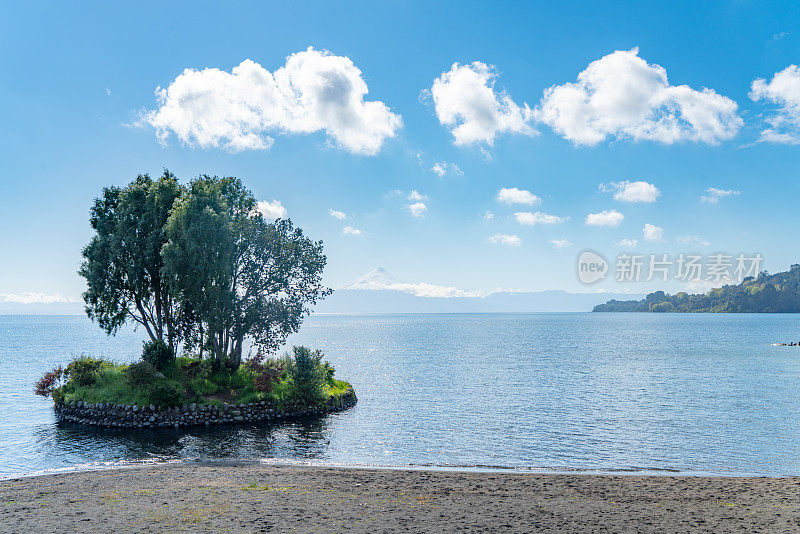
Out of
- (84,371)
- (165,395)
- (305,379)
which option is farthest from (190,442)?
(84,371)

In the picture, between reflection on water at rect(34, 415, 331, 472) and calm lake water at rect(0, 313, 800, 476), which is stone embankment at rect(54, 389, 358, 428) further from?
calm lake water at rect(0, 313, 800, 476)

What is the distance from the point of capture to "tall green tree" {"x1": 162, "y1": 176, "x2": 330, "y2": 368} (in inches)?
1702

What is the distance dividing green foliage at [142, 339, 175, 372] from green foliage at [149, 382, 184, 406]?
18.4 ft

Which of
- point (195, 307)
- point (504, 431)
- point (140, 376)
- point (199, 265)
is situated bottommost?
point (504, 431)

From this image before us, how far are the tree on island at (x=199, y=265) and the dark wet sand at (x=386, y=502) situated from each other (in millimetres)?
21737

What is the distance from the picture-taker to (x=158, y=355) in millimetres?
44000

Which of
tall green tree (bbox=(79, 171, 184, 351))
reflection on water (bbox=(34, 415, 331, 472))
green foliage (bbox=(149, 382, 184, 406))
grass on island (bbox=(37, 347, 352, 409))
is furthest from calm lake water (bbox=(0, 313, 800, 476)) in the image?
tall green tree (bbox=(79, 171, 184, 351))

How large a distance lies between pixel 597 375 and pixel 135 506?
64269 millimetres

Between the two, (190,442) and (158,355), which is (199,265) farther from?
(190,442)

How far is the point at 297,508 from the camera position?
57.4ft

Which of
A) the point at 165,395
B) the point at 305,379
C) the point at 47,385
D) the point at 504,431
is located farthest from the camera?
the point at 305,379

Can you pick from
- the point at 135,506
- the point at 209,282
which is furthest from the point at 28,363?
the point at 135,506

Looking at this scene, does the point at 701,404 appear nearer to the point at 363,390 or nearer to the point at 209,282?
the point at 363,390

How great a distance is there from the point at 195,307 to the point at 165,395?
8659 mm
